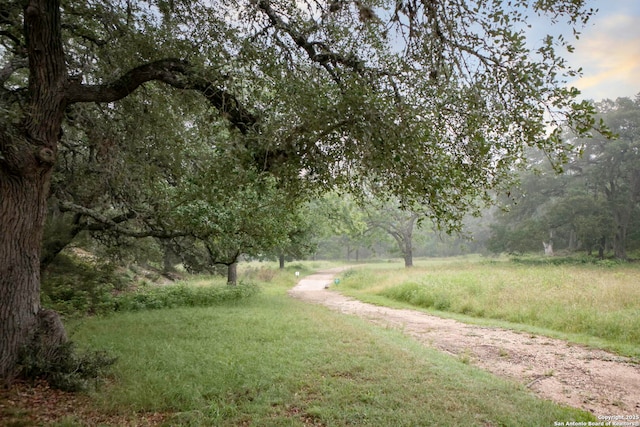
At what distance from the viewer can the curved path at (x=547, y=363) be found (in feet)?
18.5

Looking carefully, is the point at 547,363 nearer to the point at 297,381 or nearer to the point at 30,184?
the point at 297,381

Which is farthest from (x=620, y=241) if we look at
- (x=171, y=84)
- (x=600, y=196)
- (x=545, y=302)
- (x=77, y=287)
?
(x=77, y=287)

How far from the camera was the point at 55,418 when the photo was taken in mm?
4371

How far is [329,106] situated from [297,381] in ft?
13.7

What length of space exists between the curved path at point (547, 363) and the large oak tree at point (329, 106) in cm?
351

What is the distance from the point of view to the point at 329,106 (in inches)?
175

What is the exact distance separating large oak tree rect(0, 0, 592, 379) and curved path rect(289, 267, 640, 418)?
3.51 metres

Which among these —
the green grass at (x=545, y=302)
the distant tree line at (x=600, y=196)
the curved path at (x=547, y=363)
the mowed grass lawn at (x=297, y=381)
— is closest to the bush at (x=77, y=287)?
the mowed grass lawn at (x=297, y=381)

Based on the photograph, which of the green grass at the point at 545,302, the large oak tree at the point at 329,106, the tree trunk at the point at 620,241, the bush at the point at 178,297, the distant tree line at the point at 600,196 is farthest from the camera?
the tree trunk at the point at 620,241

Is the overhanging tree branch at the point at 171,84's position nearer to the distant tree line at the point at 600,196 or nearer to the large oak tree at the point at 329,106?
the large oak tree at the point at 329,106

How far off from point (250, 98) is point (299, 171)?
70.2 inches

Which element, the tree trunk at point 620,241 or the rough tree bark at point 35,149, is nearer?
the rough tree bark at point 35,149

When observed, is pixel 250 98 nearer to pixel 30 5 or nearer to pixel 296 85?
pixel 296 85

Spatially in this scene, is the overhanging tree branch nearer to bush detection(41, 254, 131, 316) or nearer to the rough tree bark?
the rough tree bark
